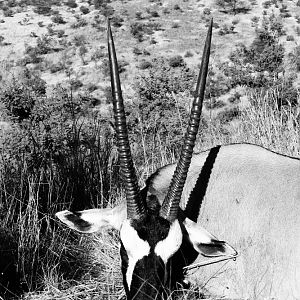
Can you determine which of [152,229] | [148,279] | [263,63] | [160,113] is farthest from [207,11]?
[148,279]

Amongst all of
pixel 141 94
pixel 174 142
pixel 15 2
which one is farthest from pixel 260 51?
pixel 15 2

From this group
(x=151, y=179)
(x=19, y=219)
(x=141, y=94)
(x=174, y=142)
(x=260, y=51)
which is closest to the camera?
(x=151, y=179)

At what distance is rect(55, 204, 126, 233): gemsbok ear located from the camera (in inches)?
162

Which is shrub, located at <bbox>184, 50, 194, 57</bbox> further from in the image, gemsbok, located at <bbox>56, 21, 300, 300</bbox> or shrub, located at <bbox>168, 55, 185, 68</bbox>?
gemsbok, located at <bbox>56, 21, 300, 300</bbox>

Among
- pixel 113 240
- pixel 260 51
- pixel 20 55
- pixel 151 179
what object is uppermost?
pixel 151 179

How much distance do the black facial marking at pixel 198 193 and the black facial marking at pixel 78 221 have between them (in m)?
0.83

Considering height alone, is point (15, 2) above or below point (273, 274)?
below

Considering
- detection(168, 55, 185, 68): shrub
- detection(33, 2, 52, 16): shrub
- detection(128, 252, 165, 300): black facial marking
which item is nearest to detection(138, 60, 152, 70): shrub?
detection(168, 55, 185, 68): shrub

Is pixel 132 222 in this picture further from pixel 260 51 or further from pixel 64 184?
pixel 260 51

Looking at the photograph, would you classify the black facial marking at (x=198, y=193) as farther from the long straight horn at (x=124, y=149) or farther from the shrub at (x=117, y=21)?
the shrub at (x=117, y=21)

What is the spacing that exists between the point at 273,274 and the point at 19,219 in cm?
234

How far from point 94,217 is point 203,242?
2.85ft

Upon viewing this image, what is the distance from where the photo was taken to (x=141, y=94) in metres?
12.8

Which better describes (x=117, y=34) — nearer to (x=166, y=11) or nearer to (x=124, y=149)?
(x=166, y=11)
